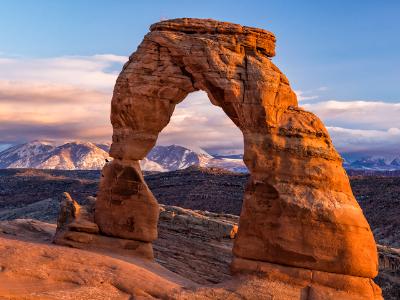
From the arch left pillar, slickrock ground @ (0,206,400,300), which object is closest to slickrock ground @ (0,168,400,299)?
slickrock ground @ (0,206,400,300)

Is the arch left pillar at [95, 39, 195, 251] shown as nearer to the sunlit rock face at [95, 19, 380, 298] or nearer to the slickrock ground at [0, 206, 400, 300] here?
the sunlit rock face at [95, 19, 380, 298]

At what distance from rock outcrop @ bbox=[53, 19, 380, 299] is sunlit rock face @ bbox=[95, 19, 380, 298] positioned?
0.04m

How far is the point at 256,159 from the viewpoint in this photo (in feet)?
65.5

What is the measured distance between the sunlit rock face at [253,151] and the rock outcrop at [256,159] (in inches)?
1.5

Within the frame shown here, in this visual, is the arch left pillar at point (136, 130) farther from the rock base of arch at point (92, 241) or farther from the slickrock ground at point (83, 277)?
the slickrock ground at point (83, 277)

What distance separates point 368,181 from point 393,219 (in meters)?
21.4

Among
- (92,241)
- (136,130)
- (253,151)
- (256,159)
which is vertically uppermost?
(136,130)

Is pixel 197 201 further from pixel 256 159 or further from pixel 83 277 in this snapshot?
pixel 83 277

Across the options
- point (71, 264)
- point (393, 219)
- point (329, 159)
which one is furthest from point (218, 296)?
point (393, 219)

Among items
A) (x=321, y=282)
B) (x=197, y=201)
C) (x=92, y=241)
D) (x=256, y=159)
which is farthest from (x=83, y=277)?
(x=197, y=201)

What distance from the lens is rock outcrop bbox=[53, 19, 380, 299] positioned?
19.0 metres

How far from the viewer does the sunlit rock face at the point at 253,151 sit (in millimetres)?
19031

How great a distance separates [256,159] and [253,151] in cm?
31

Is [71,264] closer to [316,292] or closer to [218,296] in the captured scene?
[218,296]
